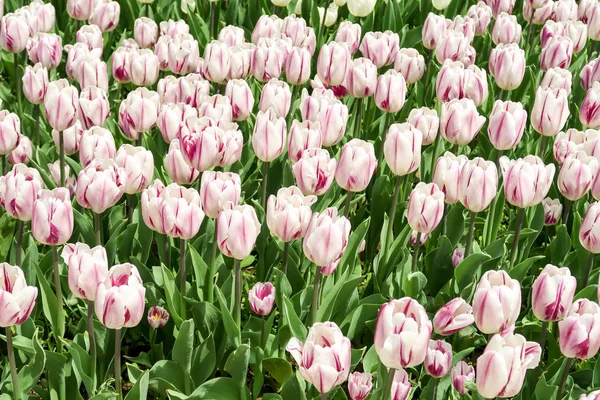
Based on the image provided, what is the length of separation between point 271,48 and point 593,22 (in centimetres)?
188

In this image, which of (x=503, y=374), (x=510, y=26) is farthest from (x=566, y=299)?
(x=510, y=26)

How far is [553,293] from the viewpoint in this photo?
2.23m

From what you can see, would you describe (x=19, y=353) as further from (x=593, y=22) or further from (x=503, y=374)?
(x=593, y=22)

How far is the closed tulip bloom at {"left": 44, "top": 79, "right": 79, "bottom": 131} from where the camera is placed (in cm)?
293

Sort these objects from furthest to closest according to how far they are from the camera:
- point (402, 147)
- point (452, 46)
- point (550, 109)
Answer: point (452, 46), point (550, 109), point (402, 147)

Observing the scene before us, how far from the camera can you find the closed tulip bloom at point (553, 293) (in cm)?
222

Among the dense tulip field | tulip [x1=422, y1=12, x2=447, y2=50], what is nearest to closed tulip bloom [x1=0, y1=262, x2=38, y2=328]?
the dense tulip field

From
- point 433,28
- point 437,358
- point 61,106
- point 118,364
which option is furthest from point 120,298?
point 433,28

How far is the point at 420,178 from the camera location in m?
3.68

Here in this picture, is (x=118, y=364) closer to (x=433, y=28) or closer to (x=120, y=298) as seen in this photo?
(x=120, y=298)

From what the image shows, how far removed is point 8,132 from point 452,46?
6.44ft

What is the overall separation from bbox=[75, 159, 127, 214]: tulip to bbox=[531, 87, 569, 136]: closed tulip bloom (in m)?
1.56

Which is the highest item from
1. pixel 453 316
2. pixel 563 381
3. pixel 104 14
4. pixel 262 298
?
pixel 104 14

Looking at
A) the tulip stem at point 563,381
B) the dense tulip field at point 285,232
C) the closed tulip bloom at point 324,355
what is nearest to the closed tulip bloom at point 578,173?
the dense tulip field at point 285,232
